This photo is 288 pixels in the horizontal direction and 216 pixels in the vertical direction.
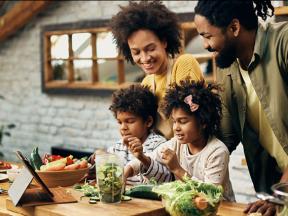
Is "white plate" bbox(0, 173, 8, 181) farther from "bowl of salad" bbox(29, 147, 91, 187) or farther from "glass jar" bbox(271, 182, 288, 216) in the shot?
"glass jar" bbox(271, 182, 288, 216)

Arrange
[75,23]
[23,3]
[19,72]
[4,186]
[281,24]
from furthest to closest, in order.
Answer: [19,72] → [23,3] → [75,23] → [4,186] → [281,24]

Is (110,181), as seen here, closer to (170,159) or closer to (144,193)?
(144,193)

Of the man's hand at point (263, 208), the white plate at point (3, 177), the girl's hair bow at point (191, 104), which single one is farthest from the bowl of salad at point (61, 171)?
the man's hand at point (263, 208)

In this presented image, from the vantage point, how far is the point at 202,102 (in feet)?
8.59

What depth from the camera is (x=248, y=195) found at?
16.5ft

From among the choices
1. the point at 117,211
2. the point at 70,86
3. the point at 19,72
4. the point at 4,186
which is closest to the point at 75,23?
the point at 70,86

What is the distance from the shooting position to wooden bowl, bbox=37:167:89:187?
265cm

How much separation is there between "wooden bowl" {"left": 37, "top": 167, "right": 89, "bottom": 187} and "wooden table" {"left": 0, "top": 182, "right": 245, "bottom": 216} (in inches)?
11.7

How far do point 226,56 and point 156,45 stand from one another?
644 mm

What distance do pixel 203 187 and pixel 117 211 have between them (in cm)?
31

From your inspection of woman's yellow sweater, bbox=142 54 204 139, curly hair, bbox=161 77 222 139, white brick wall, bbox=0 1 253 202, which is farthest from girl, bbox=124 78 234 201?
white brick wall, bbox=0 1 253 202

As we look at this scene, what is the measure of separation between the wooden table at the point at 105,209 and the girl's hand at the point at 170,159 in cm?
24

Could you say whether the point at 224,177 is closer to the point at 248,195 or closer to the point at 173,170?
the point at 173,170

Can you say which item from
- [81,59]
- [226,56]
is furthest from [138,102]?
[81,59]
